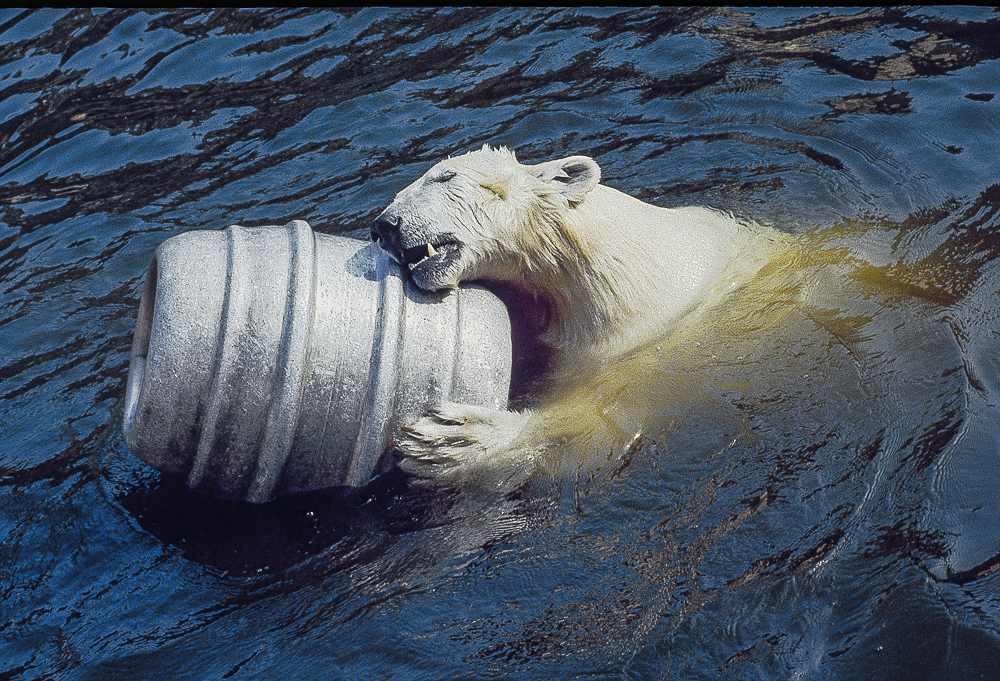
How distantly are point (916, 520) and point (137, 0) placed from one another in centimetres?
916

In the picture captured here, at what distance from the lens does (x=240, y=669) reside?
3916 millimetres

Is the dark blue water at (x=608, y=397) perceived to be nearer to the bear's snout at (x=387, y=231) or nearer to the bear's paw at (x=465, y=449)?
the bear's paw at (x=465, y=449)

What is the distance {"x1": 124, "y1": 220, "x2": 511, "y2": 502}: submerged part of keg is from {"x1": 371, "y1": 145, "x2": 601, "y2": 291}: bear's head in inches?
6.6

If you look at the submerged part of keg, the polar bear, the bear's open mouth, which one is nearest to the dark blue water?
the polar bear

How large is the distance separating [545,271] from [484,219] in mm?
481

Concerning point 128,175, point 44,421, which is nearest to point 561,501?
point 44,421

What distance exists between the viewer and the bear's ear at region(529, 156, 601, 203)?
5.05m

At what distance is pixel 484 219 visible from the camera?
4867mm

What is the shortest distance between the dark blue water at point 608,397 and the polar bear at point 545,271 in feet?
Result: 0.83

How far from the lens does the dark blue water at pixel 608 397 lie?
12.9ft

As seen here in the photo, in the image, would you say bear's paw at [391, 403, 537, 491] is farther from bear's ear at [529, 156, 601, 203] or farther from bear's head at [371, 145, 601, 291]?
bear's ear at [529, 156, 601, 203]

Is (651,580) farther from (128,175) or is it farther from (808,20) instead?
(808,20)

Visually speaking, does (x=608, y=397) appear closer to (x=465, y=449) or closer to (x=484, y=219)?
(x=465, y=449)

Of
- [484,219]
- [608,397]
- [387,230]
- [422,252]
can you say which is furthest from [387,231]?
[608,397]
